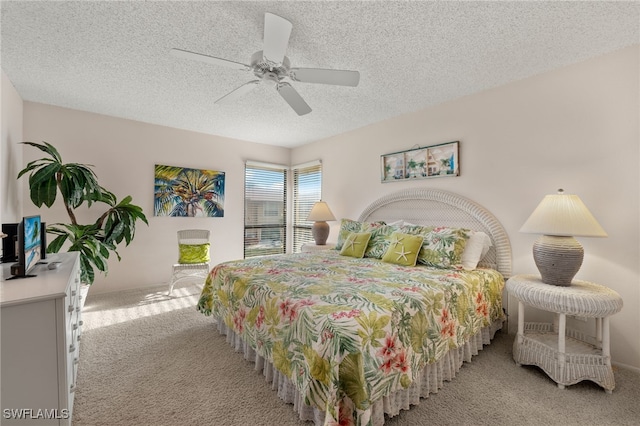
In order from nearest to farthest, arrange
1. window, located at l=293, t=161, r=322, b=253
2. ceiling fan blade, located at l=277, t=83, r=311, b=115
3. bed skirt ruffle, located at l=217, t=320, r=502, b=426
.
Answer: bed skirt ruffle, located at l=217, t=320, r=502, b=426, ceiling fan blade, located at l=277, t=83, r=311, b=115, window, located at l=293, t=161, r=322, b=253

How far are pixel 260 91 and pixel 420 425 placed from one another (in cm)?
312

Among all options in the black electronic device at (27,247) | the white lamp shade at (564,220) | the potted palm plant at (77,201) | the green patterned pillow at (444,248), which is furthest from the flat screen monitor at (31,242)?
the white lamp shade at (564,220)

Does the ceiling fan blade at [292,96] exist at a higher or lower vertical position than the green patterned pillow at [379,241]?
higher

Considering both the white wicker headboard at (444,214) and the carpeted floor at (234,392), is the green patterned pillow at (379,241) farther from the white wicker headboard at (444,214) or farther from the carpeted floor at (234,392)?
the carpeted floor at (234,392)

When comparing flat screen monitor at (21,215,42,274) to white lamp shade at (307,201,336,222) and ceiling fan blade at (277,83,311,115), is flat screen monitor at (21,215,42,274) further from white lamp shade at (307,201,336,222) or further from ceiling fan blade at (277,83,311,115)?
white lamp shade at (307,201,336,222)

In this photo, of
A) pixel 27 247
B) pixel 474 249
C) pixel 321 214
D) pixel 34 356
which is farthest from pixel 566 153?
pixel 27 247

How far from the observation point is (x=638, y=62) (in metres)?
2.04

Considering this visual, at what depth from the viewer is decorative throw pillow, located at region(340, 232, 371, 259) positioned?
10.1 ft

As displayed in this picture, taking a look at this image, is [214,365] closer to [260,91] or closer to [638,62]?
[260,91]

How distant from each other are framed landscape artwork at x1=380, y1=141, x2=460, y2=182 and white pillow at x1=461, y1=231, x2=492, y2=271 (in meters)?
0.79

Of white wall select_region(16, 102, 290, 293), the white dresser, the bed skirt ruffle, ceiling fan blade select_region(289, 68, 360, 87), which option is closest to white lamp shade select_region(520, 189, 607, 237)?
the bed skirt ruffle

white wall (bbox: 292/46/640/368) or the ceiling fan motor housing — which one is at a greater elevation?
the ceiling fan motor housing

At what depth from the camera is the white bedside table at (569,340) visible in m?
1.79

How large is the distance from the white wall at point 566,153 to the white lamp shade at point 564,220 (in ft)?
1.22
